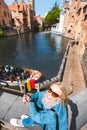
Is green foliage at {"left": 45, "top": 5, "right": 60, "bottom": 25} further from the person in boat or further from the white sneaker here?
the person in boat

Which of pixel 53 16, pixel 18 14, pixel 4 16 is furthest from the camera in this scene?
pixel 53 16

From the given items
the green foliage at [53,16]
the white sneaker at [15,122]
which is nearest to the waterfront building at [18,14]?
the green foliage at [53,16]

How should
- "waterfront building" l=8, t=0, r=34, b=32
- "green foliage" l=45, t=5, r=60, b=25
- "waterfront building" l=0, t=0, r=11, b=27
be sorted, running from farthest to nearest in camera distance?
"green foliage" l=45, t=5, r=60, b=25 → "waterfront building" l=8, t=0, r=34, b=32 → "waterfront building" l=0, t=0, r=11, b=27

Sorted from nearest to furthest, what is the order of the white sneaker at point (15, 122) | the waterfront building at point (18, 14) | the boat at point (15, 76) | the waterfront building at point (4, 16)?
the white sneaker at point (15, 122), the boat at point (15, 76), the waterfront building at point (4, 16), the waterfront building at point (18, 14)

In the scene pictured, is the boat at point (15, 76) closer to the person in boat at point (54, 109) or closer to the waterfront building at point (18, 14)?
the person in boat at point (54, 109)

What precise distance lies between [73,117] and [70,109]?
0.80 feet

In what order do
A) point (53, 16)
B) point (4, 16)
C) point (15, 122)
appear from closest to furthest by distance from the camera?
point (15, 122)
point (4, 16)
point (53, 16)

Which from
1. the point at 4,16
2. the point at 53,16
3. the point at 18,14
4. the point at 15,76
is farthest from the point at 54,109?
the point at 53,16

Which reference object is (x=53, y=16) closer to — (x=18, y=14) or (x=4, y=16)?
(x=18, y=14)

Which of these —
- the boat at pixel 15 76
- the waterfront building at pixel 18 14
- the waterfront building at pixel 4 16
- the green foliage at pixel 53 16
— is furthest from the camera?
the green foliage at pixel 53 16

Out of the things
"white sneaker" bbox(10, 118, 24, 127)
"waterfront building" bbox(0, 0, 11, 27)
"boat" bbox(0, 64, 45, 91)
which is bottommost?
"boat" bbox(0, 64, 45, 91)

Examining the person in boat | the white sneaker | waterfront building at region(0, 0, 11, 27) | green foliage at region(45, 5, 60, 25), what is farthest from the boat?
green foliage at region(45, 5, 60, 25)

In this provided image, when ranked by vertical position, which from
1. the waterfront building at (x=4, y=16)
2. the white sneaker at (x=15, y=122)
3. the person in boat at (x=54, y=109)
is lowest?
the white sneaker at (x=15, y=122)

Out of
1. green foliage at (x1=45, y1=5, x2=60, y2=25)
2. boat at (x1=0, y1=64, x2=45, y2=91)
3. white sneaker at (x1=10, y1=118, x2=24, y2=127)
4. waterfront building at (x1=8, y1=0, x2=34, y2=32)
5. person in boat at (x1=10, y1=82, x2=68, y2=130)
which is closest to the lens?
person in boat at (x1=10, y1=82, x2=68, y2=130)
